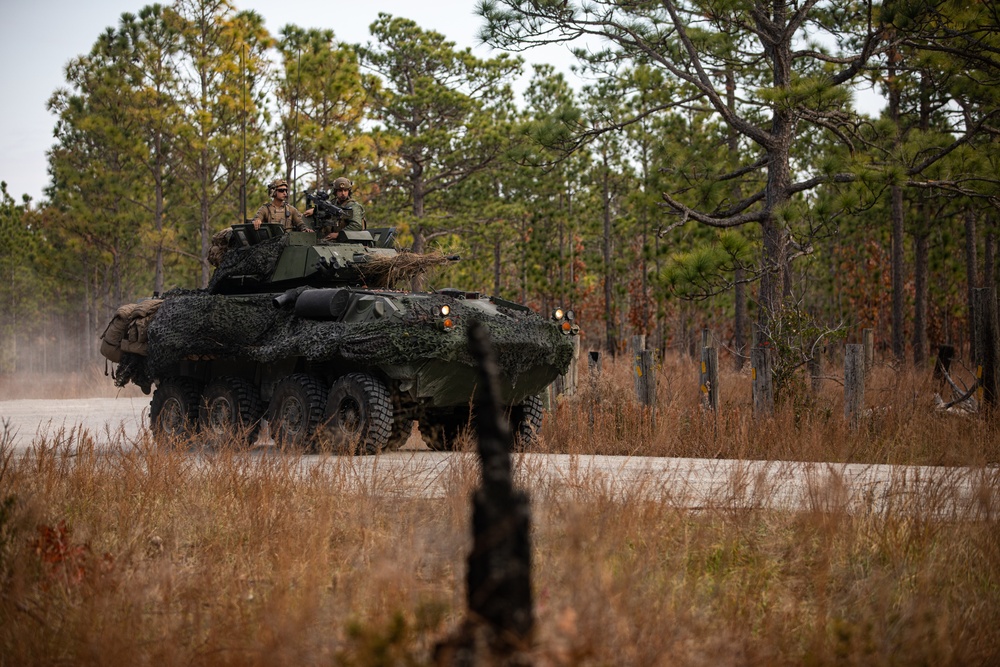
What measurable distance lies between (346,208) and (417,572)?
26.3 ft

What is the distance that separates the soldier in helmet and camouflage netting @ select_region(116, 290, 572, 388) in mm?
1332

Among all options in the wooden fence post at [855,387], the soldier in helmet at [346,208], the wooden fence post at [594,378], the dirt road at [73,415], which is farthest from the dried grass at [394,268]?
the wooden fence post at [855,387]

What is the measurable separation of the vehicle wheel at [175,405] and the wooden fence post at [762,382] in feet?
21.1

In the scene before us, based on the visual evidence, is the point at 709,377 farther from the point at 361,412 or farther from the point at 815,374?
the point at 361,412

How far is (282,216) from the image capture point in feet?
43.8

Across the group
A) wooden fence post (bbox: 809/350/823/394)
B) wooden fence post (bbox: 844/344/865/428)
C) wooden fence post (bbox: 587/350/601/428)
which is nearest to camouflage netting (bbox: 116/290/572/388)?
wooden fence post (bbox: 587/350/601/428)

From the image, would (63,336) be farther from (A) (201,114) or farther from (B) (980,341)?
(B) (980,341)

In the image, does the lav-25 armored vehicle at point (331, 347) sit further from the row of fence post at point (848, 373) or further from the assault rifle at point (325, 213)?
the row of fence post at point (848, 373)

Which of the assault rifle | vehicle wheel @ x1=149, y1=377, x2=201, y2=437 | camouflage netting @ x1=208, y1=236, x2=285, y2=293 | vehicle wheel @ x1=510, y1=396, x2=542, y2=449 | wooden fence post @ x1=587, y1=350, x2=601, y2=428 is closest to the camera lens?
vehicle wheel @ x1=510, y1=396, x2=542, y2=449

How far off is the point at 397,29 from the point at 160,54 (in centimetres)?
569

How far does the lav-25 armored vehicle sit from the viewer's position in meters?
10.3

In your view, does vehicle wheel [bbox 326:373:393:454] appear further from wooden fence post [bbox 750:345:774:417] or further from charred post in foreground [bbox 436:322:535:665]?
charred post in foreground [bbox 436:322:535:665]

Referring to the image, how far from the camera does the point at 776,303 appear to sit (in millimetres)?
12500

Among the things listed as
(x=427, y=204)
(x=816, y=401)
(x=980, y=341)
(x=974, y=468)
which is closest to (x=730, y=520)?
(x=974, y=468)
